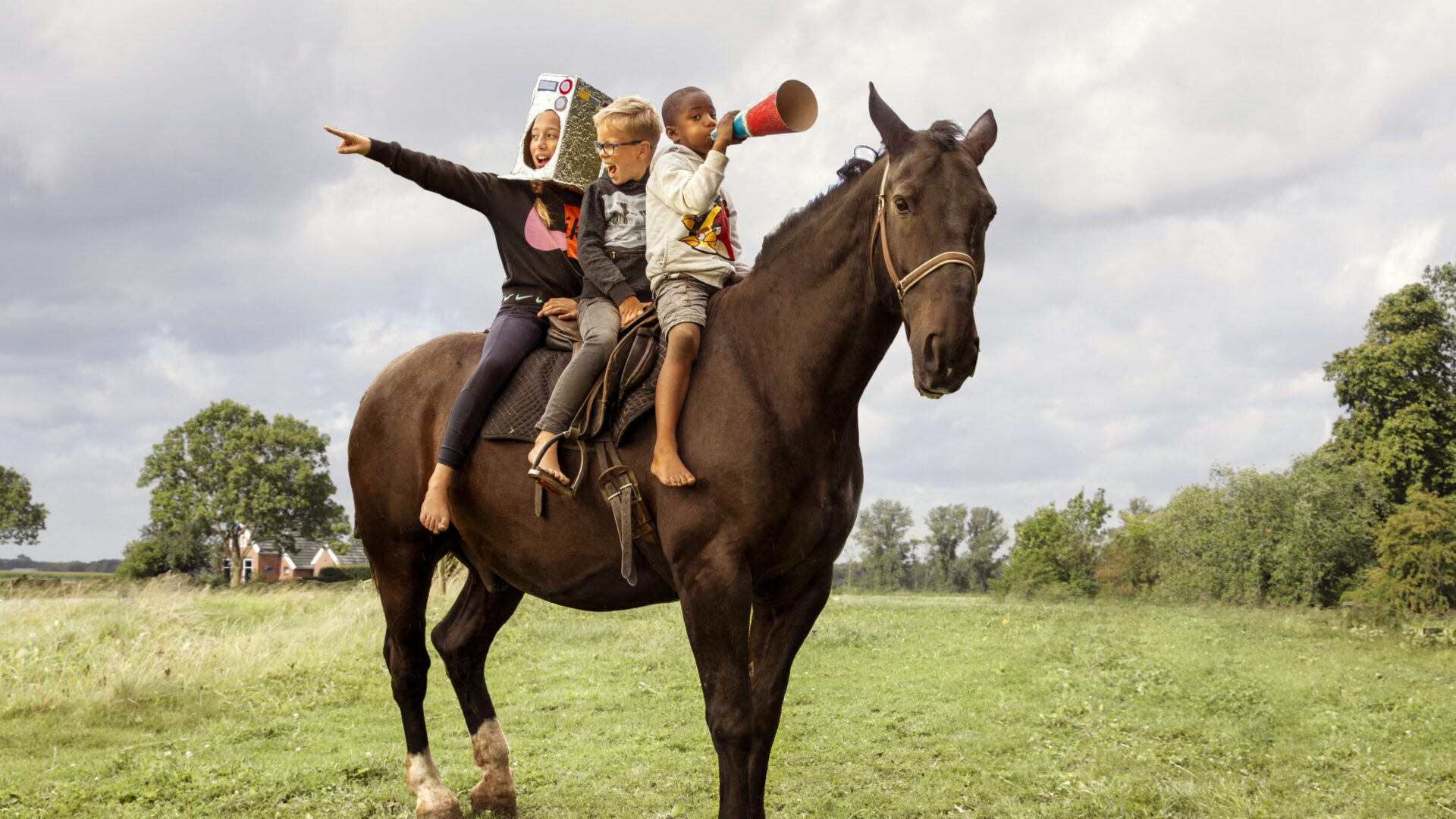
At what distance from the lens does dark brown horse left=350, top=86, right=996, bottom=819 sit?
9.34 ft

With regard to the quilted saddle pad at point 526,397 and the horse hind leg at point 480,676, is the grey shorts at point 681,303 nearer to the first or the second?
the quilted saddle pad at point 526,397

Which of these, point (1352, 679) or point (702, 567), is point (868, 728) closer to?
point (702, 567)

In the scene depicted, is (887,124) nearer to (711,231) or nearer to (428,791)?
(711,231)

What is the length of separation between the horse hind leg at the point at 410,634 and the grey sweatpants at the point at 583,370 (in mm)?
1655

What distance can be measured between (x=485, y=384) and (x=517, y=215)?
1.08m

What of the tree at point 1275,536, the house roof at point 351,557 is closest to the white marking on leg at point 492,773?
the tree at point 1275,536

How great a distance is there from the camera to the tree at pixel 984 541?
2591 inches

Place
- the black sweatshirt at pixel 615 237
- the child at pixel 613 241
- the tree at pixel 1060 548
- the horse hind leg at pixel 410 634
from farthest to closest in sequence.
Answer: the tree at pixel 1060 548
the horse hind leg at pixel 410 634
the black sweatshirt at pixel 615 237
the child at pixel 613 241

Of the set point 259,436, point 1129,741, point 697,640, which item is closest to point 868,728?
point 1129,741

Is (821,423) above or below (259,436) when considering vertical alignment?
below

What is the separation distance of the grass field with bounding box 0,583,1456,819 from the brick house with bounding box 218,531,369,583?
40433 mm

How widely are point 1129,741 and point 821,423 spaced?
6.08 metres

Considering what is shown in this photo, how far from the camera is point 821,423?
3232mm

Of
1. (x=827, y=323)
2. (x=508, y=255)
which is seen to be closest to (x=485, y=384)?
(x=508, y=255)
